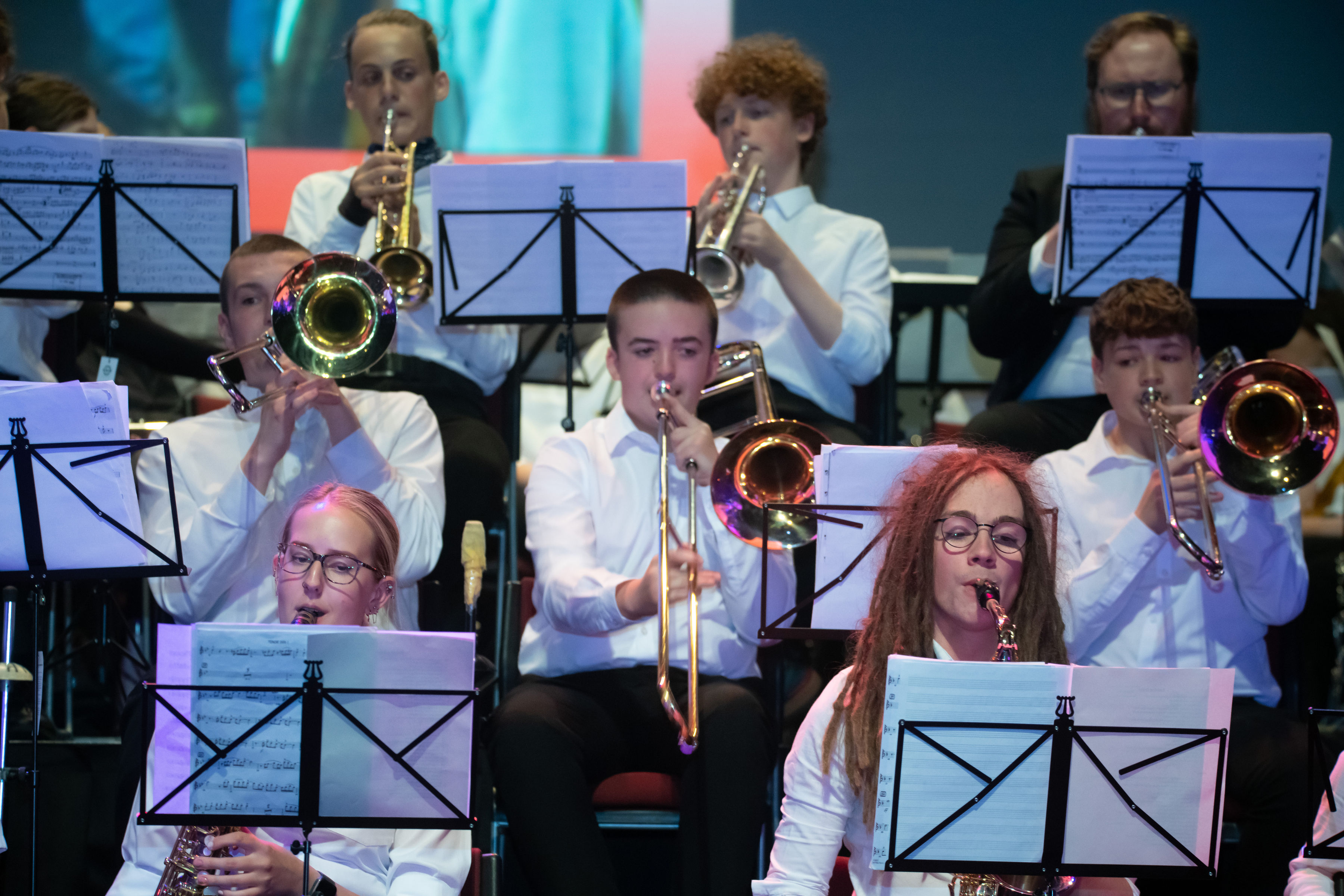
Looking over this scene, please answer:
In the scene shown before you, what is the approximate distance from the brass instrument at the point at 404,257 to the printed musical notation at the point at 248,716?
1.84 metres

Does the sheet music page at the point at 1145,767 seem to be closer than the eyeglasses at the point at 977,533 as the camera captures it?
Yes

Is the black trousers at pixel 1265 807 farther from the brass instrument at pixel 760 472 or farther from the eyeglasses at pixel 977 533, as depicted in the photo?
the brass instrument at pixel 760 472

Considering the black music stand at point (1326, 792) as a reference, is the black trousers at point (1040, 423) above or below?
above

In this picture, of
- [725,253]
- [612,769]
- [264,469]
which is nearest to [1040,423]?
[725,253]

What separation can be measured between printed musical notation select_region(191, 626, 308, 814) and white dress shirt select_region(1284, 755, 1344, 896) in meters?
1.67

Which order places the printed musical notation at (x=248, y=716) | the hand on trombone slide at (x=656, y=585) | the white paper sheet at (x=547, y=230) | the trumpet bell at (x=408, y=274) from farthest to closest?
the trumpet bell at (x=408, y=274), the white paper sheet at (x=547, y=230), the hand on trombone slide at (x=656, y=585), the printed musical notation at (x=248, y=716)

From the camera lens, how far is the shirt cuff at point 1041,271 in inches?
150

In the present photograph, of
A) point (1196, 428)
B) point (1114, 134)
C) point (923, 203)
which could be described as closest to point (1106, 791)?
point (1196, 428)

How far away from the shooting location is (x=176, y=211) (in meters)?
3.56

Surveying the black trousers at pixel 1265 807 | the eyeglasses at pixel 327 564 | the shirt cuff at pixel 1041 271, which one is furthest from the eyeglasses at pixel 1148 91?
the eyeglasses at pixel 327 564

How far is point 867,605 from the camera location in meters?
2.73

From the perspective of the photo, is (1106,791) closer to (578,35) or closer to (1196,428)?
(1196,428)

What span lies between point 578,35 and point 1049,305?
2.69 m

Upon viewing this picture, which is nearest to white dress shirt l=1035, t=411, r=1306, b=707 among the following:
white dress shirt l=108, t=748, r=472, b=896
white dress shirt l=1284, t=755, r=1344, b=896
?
white dress shirt l=1284, t=755, r=1344, b=896
